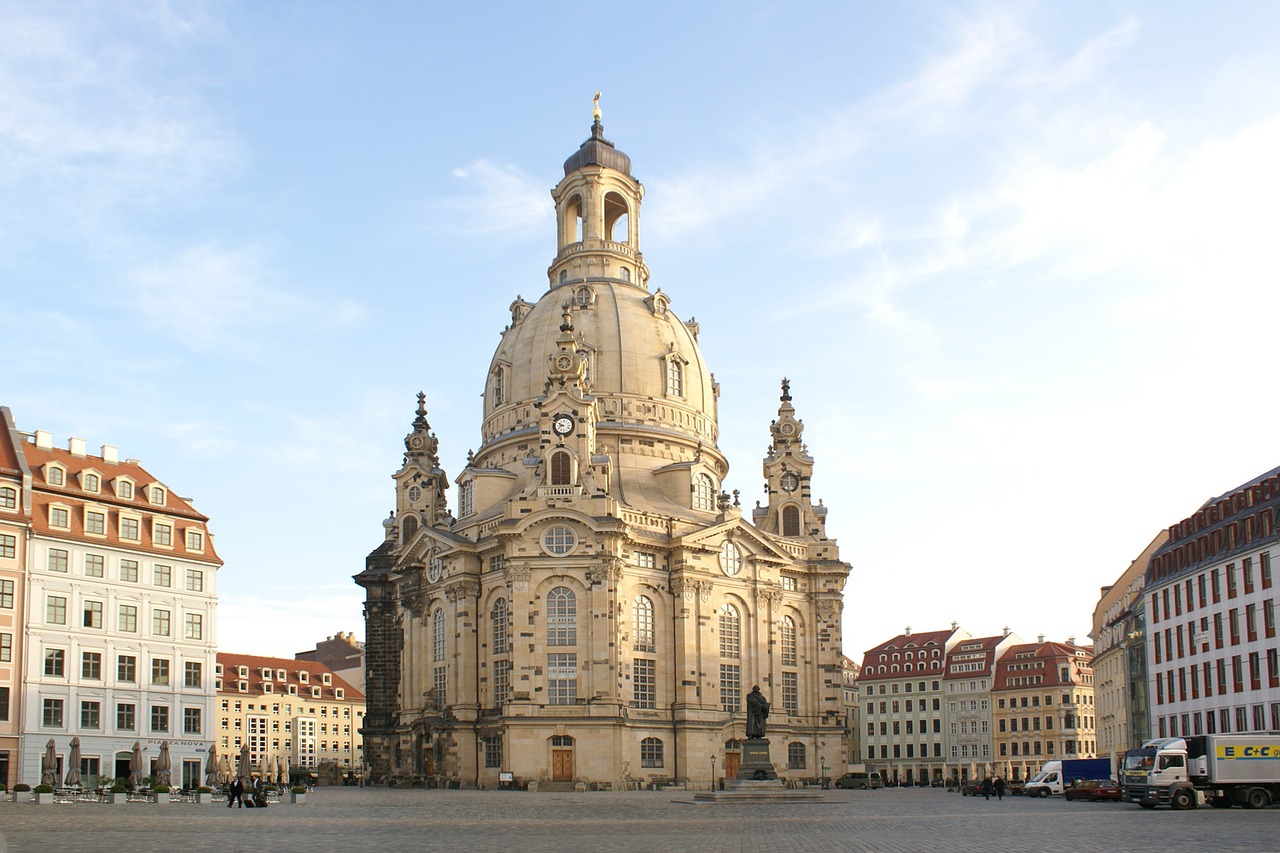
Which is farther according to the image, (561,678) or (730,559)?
(730,559)

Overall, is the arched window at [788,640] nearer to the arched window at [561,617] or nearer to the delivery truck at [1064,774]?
the arched window at [561,617]

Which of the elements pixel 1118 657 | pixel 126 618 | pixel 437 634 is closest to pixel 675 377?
pixel 437 634

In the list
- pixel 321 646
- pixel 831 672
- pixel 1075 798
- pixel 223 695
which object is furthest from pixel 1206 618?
pixel 321 646

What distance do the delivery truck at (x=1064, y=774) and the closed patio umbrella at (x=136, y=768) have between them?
153ft

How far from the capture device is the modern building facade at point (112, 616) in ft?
229

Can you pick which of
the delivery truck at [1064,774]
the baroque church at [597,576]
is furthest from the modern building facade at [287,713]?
the delivery truck at [1064,774]

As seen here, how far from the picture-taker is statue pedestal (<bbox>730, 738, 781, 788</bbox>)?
2579 inches

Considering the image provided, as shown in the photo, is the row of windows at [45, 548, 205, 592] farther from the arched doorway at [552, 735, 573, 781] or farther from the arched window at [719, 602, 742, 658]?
the arched window at [719, 602, 742, 658]

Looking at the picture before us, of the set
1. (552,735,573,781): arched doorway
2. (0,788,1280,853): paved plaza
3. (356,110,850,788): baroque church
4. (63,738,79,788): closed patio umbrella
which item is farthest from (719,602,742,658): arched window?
(63,738,79,788): closed patio umbrella

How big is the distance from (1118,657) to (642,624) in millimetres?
38317

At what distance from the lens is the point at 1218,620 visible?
7769 cm

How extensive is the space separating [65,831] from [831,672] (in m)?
75.4

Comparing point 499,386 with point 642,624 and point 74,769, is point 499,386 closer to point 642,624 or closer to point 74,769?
point 642,624

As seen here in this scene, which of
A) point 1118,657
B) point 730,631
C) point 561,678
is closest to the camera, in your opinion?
point 561,678
